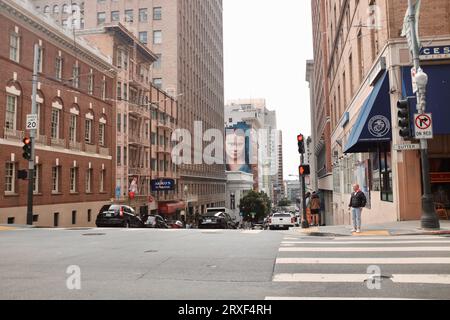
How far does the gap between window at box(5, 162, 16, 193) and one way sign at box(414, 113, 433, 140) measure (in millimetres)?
23723

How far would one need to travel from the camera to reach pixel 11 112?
90.8 feet

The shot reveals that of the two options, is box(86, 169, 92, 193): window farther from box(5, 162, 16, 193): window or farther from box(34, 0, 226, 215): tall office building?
box(34, 0, 226, 215): tall office building

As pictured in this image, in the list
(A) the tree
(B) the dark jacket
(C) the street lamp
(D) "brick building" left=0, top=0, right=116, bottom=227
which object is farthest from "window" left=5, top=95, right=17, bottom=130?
(A) the tree

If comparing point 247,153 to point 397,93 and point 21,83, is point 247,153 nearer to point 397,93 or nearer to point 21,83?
point 21,83

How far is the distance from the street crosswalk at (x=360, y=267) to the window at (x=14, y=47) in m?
24.1

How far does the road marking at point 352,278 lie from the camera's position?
680 cm

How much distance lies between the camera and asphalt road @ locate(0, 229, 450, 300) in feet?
20.4

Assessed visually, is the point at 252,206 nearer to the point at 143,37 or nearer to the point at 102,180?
the point at 143,37

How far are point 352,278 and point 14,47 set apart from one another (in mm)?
27767

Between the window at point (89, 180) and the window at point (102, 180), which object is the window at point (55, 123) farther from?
the window at point (102, 180)

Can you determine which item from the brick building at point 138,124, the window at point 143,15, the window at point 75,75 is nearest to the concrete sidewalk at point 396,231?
the window at point 75,75

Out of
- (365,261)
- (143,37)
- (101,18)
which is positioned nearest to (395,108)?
(365,261)

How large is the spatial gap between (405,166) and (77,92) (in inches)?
1053
